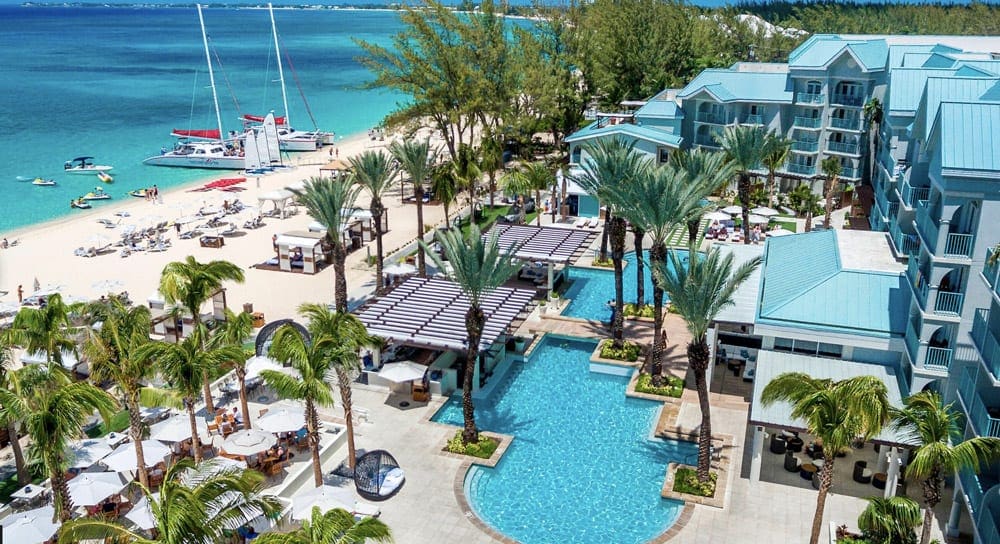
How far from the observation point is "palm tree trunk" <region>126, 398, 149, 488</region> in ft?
80.0

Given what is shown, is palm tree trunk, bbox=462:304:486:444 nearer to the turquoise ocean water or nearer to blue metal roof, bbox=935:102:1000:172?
blue metal roof, bbox=935:102:1000:172

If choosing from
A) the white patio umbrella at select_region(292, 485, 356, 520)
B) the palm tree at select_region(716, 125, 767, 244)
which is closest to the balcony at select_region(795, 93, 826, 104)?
the palm tree at select_region(716, 125, 767, 244)

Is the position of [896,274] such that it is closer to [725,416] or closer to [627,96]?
[725,416]

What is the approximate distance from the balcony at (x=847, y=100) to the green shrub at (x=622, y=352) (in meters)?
32.6

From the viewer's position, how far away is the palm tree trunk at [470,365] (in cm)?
2822

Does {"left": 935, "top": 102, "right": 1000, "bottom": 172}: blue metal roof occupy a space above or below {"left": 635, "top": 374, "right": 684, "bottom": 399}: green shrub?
above

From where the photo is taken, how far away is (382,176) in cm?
4041

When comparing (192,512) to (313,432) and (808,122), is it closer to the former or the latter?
(313,432)

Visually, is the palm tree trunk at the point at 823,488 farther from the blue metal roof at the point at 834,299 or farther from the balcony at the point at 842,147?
the balcony at the point at 842,147

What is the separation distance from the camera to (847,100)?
57.9m

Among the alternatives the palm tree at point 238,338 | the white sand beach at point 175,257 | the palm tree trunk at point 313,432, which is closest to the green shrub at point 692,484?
the palm tree trunk at point 313,432

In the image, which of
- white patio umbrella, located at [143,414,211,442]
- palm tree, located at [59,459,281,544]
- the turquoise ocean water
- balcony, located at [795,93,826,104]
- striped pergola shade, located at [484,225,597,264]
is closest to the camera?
palm tree, located at [59,459,281,544]

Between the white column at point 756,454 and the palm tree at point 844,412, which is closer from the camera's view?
the palm tree at point 844,412

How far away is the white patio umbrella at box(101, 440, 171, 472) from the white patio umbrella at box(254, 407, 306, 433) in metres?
3.17
